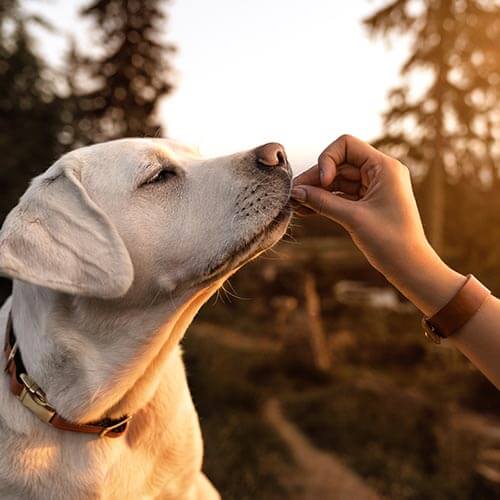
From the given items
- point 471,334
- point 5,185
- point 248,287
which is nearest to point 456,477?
point 471,334

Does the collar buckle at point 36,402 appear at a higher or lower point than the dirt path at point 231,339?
higher

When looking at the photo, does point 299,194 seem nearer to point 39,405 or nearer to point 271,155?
point 271,155

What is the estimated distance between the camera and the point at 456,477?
6.67 metres

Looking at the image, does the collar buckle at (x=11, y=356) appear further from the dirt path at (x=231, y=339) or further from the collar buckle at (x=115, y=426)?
the dirt path at (x=231, y=339)

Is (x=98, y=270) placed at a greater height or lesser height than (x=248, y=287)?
greater

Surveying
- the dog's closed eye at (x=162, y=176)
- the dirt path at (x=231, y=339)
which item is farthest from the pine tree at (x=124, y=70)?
the dog's closed eye at (x=162, y=176)

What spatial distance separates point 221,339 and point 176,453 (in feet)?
35.8

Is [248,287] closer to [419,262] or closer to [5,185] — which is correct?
[5,185]

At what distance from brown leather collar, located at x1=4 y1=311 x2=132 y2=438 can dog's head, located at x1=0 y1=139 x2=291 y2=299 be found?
53 centimetres

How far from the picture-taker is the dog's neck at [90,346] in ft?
7.59

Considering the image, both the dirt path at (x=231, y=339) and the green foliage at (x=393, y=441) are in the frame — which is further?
the dirt path at (x=231, y=339)

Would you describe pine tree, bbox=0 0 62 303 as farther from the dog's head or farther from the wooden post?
the dog's head

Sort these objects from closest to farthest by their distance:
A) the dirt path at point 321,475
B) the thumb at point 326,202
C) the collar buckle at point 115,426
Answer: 1. the thumb at point 326,202
2. the collar buckle at point 115,426
3. the dirt path at point 321,475

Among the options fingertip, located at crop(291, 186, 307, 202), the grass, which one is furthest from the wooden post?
fingertip, located at crop(291, 186, 307, 202)
